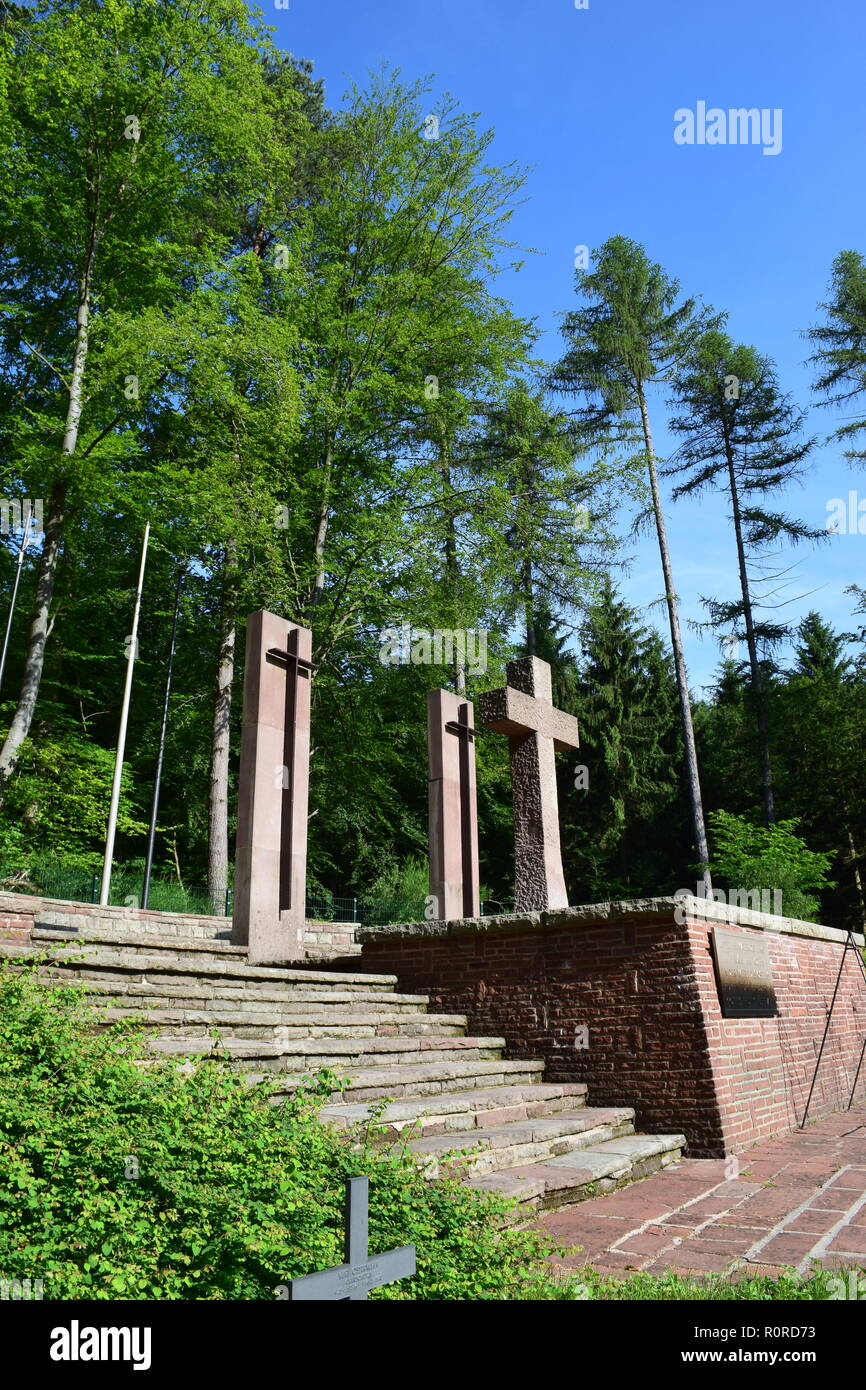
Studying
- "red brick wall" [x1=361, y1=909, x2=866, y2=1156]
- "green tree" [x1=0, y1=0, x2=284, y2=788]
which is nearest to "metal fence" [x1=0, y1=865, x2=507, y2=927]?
"green tree" [x1=0, y1=0, x2=284, y2=788]

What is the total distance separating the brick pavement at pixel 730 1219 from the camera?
12.5ft

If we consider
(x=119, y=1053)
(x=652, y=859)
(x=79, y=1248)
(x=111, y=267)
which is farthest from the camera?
(x=652, y=859)

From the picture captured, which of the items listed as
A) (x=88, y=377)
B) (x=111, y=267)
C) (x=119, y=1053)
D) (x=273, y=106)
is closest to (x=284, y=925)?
(x=119, y=1053)

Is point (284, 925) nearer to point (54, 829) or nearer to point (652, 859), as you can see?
point (54, 829)

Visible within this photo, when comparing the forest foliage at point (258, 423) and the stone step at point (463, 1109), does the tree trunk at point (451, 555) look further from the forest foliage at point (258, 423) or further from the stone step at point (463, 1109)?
the stone step at point (463, 1109)

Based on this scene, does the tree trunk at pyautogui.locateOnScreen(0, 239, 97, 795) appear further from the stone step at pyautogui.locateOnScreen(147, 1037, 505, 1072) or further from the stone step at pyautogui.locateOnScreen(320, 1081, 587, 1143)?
the stone step at pyautogui.locateOnScreen(320, 1081, 587, 1143)

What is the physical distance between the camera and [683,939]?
22.4 ft

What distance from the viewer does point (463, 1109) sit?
5762mm

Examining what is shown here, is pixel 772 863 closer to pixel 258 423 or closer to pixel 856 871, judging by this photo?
pixel 856 871

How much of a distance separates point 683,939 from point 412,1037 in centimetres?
213

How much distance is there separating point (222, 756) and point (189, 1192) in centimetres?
1464

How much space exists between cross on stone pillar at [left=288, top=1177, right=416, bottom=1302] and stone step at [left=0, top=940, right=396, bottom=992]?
373 cm

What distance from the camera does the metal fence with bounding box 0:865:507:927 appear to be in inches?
536

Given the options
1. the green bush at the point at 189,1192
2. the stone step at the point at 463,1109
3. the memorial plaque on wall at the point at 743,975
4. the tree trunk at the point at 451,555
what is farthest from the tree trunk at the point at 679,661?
the green bush at the point at 189,1192
